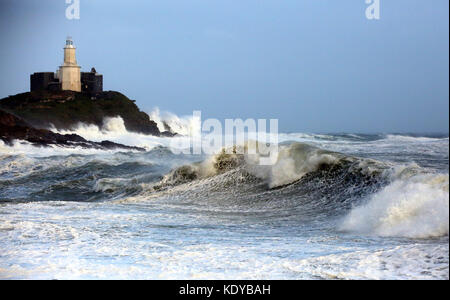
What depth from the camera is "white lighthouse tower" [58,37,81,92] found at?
161ft

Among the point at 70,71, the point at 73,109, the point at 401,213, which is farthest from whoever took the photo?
the point at 70,71

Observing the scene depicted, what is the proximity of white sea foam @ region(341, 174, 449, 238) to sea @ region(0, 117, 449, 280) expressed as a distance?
0.01 m

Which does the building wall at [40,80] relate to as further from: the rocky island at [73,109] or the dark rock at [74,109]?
the dark rock at [74,109]

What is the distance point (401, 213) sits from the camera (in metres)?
3.95

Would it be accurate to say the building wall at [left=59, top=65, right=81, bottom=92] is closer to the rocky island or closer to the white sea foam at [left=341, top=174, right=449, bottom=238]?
the rocky island

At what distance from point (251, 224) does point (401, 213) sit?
1.59 m

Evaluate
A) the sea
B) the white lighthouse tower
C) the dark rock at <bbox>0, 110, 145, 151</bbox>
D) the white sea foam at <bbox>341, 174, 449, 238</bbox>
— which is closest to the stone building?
the white lighthouse tower

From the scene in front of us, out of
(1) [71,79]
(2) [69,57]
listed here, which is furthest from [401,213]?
(1) [71,79]

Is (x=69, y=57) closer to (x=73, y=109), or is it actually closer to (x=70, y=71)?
(x=70, y=71)

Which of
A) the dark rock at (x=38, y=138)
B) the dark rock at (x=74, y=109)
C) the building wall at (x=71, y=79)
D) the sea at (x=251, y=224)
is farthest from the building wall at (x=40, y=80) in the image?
the sea at (x=251, y=224)

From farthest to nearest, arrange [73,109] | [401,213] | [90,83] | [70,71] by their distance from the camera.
Result: [90,83] < [70,71] < [73,109] < [401,213]

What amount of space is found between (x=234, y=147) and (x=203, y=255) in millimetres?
6086

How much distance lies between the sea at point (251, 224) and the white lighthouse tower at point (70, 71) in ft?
136
